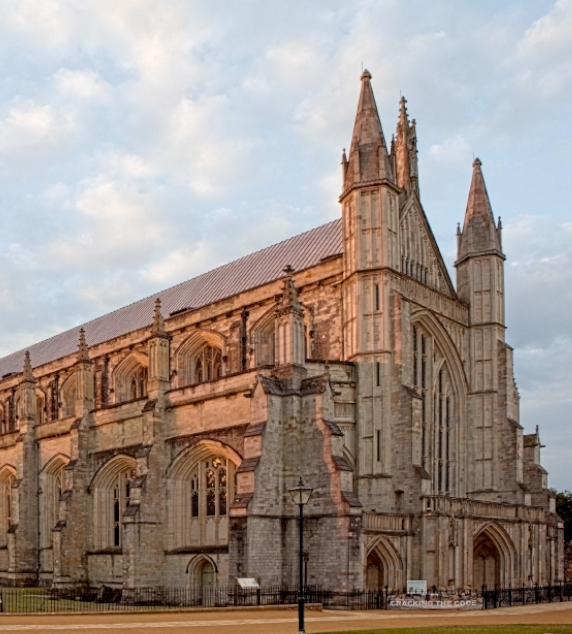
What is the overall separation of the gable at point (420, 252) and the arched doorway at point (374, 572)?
13097mm

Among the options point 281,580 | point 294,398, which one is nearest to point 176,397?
point 294,398

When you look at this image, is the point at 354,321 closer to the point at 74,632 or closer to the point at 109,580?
the point at 109,580

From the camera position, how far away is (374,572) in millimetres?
32938

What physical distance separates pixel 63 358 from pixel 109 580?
64.9 ft

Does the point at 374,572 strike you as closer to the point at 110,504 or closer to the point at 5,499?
the point at 110,504

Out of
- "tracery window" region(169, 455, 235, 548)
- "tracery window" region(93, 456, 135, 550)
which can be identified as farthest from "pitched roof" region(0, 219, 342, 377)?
"tracery window" region(169, 455, 235, 548)

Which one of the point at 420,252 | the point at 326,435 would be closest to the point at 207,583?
the point at 326,435

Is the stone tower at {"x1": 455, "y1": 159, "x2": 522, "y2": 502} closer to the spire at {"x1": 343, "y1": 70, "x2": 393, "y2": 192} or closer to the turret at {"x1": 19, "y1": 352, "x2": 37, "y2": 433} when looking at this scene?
the spire at {"x1": 343, "y1": 70, "x2": 393, "y2": 192}

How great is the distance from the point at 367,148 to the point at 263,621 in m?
21.7

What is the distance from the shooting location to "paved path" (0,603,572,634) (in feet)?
68.8

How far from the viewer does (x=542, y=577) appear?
38969 millimetres

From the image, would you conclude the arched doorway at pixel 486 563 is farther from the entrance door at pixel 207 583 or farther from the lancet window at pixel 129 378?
the lancet window at pixel 129 378

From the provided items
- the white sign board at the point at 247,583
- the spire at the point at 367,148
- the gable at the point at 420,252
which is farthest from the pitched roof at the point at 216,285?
the white sign board at the point at 247,583

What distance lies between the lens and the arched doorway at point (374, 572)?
32.6m
